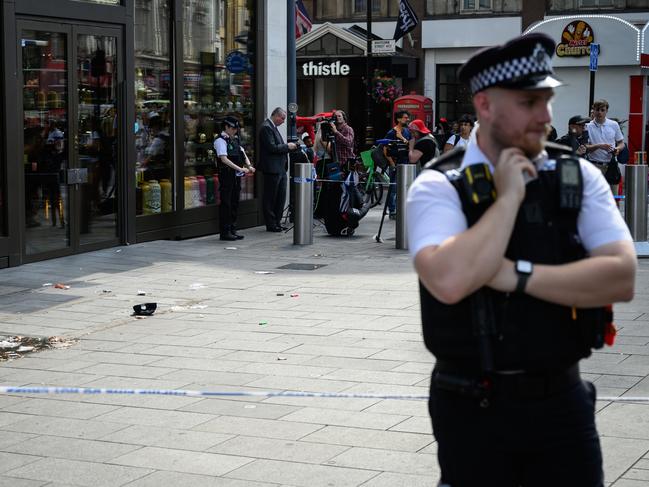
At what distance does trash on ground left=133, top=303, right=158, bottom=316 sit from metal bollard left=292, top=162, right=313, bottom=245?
5325 millimetres

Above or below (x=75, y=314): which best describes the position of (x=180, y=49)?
above

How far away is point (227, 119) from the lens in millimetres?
16406

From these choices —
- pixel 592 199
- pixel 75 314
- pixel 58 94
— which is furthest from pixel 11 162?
pixel 592 199

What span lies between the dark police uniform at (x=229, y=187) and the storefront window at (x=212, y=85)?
52cm

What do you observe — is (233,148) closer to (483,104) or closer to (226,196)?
(226,196)

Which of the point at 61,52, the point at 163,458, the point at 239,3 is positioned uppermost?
the point at 239,3

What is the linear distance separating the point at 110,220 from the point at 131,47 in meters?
2.31

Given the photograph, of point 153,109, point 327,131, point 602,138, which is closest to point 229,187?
point 153,109

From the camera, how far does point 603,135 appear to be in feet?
55.2

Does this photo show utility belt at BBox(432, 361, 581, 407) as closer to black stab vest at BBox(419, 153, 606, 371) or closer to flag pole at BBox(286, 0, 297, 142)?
black stab vest at BBox(419, 153, 606, 371)

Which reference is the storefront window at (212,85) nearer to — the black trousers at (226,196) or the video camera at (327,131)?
the black trousers at (226,196)

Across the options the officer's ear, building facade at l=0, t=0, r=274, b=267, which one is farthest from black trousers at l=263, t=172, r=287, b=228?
the officer's ear

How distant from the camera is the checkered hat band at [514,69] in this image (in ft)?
9.79

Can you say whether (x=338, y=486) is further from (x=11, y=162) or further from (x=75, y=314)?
(x=11, y=162)
